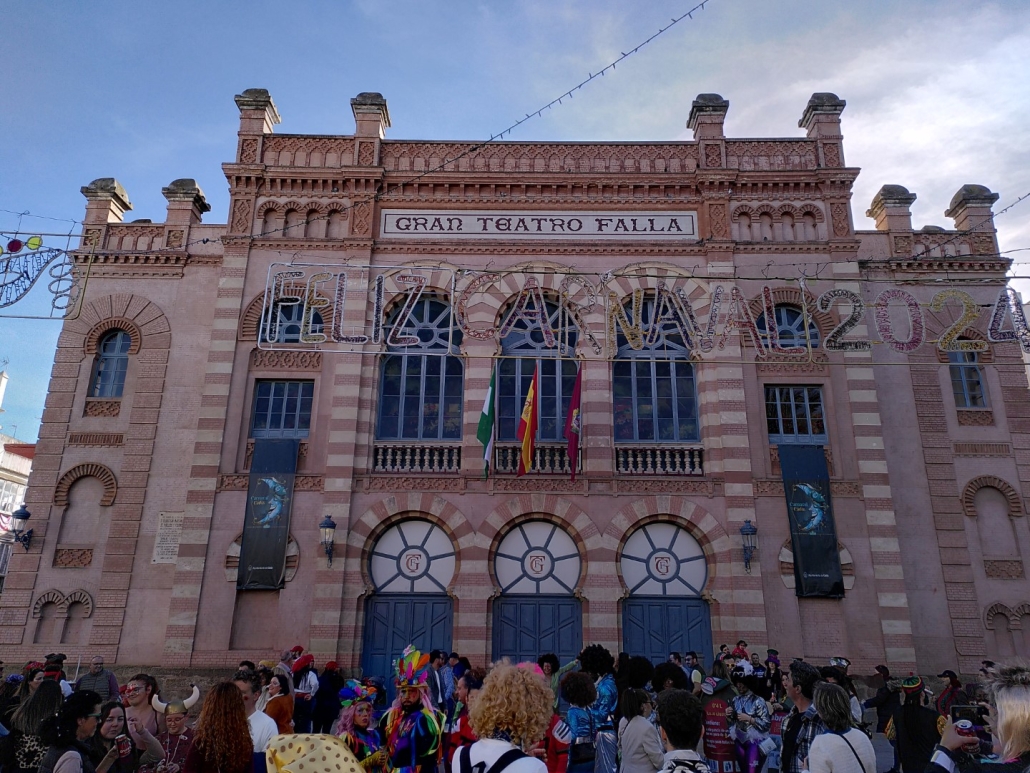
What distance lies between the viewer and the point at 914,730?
8.23 metres

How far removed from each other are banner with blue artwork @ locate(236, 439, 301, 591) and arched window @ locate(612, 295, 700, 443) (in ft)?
25.9

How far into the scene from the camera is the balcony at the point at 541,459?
17.0 metres

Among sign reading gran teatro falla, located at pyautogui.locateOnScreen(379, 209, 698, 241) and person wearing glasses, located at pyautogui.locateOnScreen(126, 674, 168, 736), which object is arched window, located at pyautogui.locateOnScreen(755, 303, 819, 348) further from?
person wearing glasses, located at pyautogui.locateOnScreen(126, 674, 168, 736)

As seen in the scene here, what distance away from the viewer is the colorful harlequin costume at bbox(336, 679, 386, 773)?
6.10 m

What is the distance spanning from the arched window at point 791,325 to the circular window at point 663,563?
5.60 meters

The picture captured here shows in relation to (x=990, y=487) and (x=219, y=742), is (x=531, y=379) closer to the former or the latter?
(x=990, y=487)

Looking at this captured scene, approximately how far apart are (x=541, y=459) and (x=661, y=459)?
286cm

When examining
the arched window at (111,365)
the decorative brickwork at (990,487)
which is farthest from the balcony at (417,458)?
the decorative brickwork at (990,487)

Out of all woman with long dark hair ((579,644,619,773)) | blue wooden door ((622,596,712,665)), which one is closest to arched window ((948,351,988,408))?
blue wooden door ((622,596,712,665))

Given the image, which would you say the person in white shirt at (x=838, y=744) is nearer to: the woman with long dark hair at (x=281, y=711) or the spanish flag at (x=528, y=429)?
the woman with long dark hair at (x=281, y=711)

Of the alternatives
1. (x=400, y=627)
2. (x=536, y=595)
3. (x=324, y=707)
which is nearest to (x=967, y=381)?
(x=536, y=595)

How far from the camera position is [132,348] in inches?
730

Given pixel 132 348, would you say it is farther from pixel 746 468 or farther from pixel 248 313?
pixel 746 468

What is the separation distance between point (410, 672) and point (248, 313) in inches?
557
